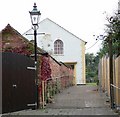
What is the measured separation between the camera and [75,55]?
188ft

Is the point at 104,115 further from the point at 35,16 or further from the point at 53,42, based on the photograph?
the point at 53,42

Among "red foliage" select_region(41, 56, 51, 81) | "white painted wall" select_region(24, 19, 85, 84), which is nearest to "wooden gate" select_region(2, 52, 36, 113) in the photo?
"red foliage" select_region(41, 56, 51, 81)

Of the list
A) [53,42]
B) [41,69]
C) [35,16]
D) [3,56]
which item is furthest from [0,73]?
[53,42]

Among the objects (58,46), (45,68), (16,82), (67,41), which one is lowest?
(16,82)

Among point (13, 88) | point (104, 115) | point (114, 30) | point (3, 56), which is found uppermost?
point (114, 30)

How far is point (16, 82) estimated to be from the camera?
14984 mm

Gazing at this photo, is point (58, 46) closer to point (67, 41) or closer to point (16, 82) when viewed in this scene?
point (67, 41)

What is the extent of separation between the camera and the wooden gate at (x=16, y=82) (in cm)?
1404

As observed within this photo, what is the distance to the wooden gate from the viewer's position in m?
14.0

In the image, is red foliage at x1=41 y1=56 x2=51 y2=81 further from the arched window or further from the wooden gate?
the arched window

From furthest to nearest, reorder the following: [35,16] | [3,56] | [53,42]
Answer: [53,42]
[35,16]
[3,56]

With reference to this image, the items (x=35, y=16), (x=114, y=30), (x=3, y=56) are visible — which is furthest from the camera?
(x=114, y=30)

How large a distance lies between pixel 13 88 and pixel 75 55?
42.9 metres

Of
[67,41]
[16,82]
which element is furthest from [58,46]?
A: [16,82]
